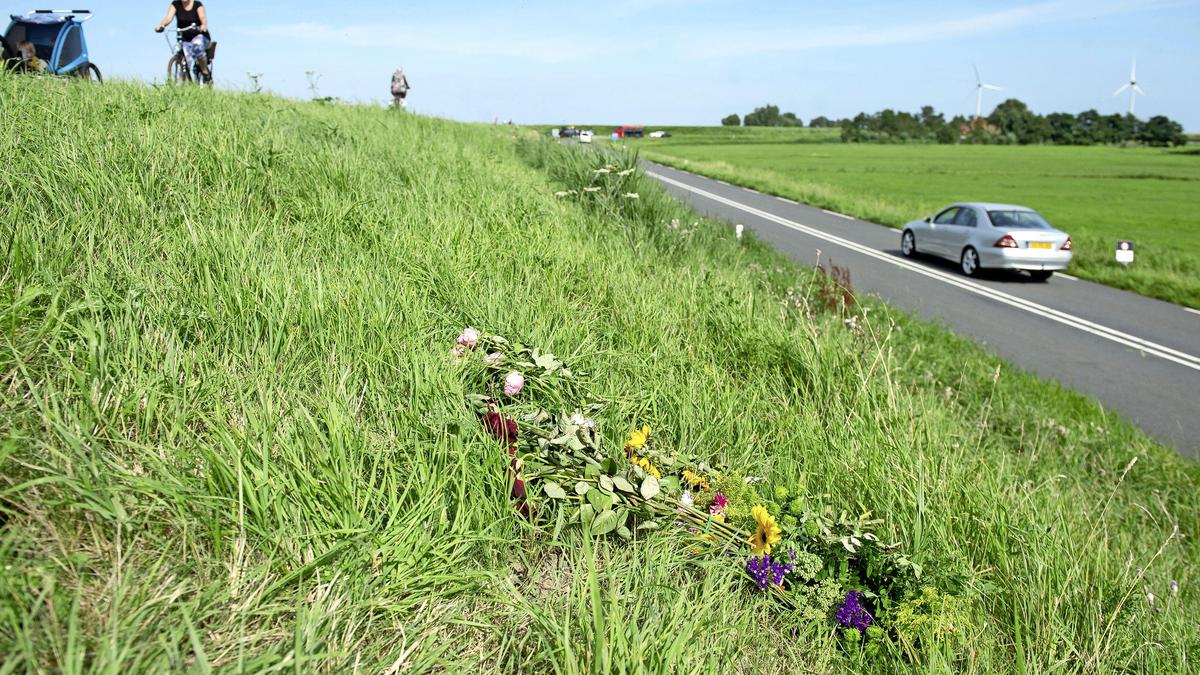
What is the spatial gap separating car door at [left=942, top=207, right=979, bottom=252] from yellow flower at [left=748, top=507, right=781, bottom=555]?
16319 mm

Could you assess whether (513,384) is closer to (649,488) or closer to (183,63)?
(649,488)

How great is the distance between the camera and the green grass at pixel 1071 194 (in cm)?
1753

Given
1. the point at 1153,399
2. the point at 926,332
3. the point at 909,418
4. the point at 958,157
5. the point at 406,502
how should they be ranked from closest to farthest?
the point at 406,502 → the point at 909,418 → the point at 1153,399 → the point at 926,332 → the point at 958,157

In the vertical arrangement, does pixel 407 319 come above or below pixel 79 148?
below

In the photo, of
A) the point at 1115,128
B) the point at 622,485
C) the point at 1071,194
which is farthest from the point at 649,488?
the point at 1115,128

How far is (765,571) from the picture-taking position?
2.99 metres

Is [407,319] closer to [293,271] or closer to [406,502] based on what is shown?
[293,271]

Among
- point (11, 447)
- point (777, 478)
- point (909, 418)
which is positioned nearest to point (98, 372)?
point (11, 447)

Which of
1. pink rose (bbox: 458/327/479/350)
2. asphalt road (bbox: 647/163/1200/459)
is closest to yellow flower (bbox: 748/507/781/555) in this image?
pink rose (bbox: 458/327/479/350)

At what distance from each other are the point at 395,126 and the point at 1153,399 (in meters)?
10.5

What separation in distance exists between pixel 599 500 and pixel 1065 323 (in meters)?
12.2

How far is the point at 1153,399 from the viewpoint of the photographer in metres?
9.07

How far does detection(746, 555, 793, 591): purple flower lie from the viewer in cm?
299

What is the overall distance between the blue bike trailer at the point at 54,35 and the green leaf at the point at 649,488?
14.8 metres
